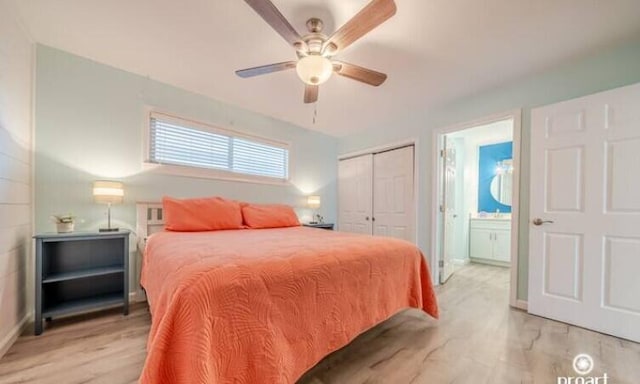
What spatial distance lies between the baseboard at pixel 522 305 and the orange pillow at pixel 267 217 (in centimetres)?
254

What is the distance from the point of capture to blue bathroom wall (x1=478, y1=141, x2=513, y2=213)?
15.6ft

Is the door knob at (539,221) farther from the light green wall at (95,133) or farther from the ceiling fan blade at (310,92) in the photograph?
the light green wall at (95,133)

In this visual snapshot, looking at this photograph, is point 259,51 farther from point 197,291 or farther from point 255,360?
point 255,360

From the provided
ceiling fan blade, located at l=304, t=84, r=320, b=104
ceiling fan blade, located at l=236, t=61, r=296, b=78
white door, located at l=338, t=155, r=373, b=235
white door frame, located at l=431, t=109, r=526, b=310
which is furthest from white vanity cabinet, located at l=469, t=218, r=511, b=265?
ceiling fan blade, located at l=236, t=61, r=296, b=78

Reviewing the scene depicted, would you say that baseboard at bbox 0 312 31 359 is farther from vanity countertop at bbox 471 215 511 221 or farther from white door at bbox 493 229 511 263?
vanity countertop at bbox 471 215 511 221

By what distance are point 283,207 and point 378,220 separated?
5.40 feet

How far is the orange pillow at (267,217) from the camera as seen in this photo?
2951 mm

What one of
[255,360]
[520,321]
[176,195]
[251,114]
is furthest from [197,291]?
[251,114]

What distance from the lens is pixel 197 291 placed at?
3.20 ft

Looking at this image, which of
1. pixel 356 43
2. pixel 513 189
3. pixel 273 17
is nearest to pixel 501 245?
pixel 513 189

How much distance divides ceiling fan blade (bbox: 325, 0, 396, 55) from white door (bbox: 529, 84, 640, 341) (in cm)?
203

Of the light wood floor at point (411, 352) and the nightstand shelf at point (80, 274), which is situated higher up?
the nightstand shelf at point (80, 274)

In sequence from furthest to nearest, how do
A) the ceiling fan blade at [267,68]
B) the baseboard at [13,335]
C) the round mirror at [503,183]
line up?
the round mirror at [503,183], the ceiling fan blade at [267,68], the baseboard at [13,335]

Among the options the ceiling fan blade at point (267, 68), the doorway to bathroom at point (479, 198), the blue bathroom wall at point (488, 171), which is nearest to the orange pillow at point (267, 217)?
the ceiling fan blade at point (267, 68)
